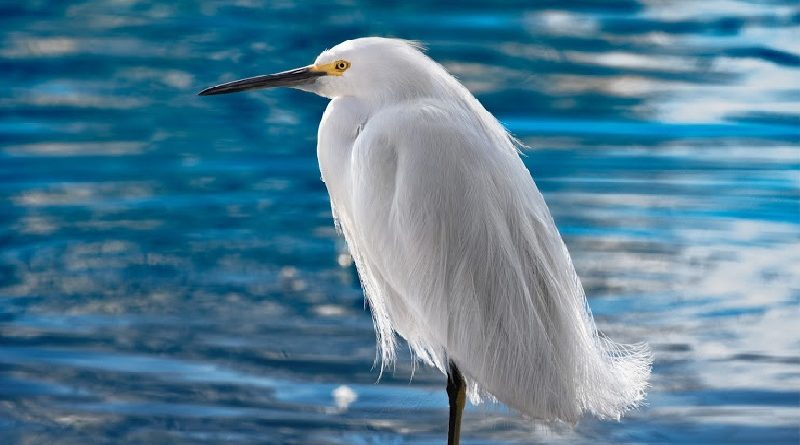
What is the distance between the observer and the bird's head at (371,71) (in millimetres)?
1881

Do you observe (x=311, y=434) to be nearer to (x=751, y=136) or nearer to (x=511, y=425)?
(x=511, y=425)

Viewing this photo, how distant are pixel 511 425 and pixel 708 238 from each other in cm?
141

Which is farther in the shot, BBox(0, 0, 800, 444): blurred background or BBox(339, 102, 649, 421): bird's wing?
BBox(0, 0, 800, 444): blurred background

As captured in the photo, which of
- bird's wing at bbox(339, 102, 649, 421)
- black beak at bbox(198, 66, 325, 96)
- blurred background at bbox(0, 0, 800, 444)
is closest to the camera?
bird's wing at bbox(339, 102, 649, 421)

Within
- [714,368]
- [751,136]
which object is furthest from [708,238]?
[751,136]

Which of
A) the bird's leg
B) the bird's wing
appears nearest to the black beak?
the bird's wing

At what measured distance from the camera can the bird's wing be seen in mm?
1832

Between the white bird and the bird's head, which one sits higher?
the bird's head

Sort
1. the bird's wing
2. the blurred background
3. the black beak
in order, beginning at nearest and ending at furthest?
the bird's wing
the black beak
the blurred background

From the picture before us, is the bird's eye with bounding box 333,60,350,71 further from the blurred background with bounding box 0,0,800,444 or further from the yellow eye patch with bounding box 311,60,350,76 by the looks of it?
the blurred background with bounding box 0,0,800,444

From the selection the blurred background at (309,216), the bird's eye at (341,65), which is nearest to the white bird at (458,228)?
the bird's eye at (341,65)

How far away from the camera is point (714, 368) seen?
2586mm

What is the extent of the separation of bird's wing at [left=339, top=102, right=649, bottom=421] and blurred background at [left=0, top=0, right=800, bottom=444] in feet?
1.20

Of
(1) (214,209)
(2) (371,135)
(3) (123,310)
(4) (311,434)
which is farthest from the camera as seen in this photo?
(1) (214,209)
